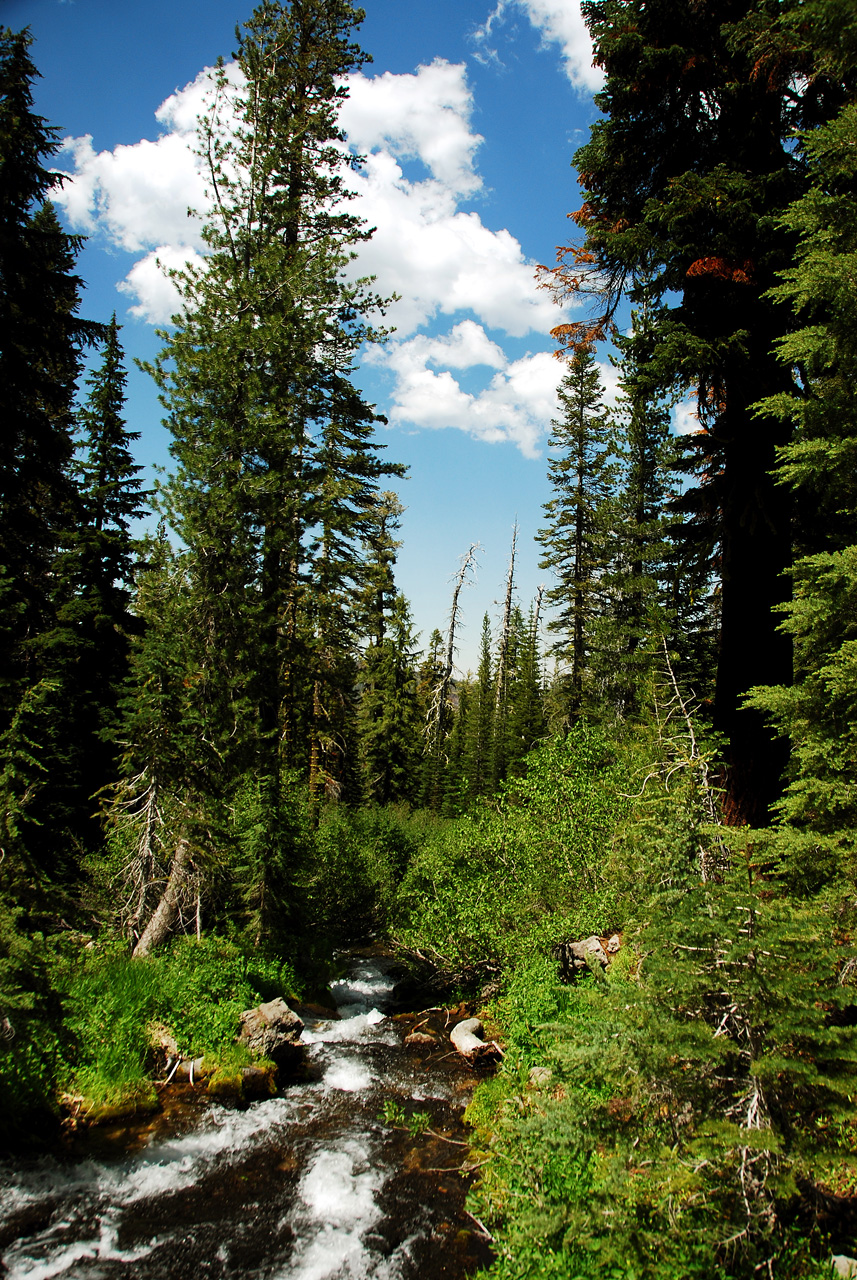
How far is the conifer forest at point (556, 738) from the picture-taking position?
12.9ft

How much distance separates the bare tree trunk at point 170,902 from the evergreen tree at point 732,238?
346 inches

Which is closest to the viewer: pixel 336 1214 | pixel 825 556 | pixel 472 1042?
pixel 825 556

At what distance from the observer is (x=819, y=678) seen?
6.49 m

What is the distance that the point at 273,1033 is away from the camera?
9281mm

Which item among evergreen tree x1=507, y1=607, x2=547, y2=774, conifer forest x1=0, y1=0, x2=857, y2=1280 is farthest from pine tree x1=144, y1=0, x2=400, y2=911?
evergreen tree x1=507, y1=607, x2=547, y2=774

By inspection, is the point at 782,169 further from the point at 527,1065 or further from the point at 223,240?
the point at 527,1065

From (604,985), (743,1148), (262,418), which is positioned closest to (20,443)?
(262,418)

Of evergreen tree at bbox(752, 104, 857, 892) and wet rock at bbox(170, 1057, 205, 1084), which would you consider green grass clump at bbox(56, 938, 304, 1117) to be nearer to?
wet rock at bbox(170, 1057, 205, 1084)

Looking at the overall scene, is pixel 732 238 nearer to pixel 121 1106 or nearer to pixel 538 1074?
pixel 538 1074

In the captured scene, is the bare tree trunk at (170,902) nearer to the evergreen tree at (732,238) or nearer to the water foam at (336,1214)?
the water foam at (336,1214)

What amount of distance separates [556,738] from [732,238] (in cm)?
850

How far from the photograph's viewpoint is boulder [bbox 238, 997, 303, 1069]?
910cm

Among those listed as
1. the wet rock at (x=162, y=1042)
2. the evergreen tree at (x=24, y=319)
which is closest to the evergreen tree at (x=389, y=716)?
the evergreen tree at (x=24, y=319)

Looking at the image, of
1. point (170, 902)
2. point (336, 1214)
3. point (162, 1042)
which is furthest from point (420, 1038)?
point (170, 902)
